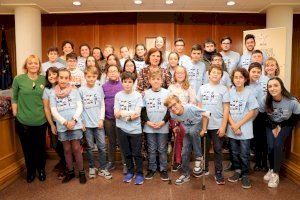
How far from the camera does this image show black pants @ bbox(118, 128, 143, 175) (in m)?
3.26

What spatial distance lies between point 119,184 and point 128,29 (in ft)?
14.8

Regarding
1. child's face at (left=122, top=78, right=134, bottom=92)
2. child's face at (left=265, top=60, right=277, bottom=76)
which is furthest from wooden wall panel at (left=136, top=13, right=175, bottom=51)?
child's face at (left=122, top=78, right=134, bottom=92)

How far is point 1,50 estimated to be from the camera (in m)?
7.02

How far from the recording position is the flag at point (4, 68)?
688cm

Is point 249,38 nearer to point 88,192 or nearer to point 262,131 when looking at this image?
point 262,131

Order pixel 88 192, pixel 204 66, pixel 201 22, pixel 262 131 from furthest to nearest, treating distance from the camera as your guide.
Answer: pixel 201 22, pixel 204 66, pixel 262 131, pixel 88 192

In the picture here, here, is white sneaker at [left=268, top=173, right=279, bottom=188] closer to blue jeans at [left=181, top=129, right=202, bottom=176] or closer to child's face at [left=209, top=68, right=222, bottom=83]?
blue jeans at [left=181, top=129, right=202, bottom=176]

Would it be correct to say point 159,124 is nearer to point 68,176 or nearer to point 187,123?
point 187,123

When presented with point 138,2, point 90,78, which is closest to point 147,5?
point 138,2

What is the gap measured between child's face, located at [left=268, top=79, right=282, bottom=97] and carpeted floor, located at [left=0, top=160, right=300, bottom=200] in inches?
39.6

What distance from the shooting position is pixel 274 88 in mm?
3123

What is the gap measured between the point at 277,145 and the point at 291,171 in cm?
41

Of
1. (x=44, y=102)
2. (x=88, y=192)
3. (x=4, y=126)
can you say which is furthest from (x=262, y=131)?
(x=4, y=126)

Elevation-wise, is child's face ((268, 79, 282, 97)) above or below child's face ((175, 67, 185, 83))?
below
